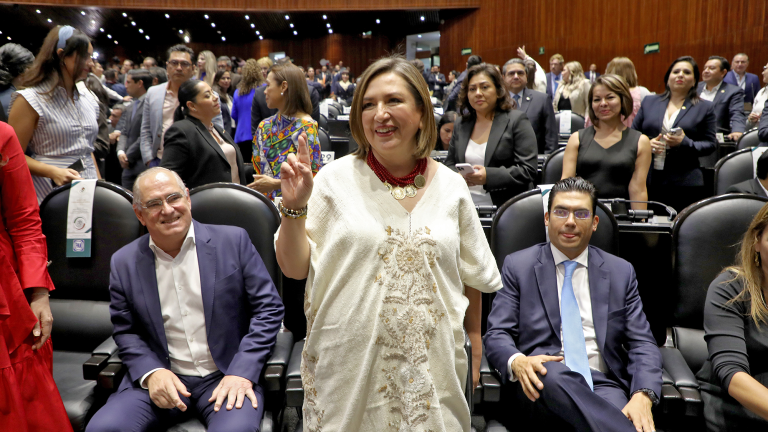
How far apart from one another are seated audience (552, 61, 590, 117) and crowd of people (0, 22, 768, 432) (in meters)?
3.32

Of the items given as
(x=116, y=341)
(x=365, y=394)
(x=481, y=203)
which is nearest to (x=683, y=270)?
(x=481, y=203)

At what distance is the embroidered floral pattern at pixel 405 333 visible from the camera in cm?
113

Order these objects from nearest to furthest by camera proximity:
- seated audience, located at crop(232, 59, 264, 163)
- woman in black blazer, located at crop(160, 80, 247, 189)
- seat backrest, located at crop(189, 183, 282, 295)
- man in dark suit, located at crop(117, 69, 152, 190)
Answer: seat backrest, located at crop(189, 183, 282, 295) < woman in black blazer, located at crop(160, 80, 247, 189) < man in dark suit, located at crop(117, 69, 152, 190) < seated audience, located at crop(232, 59, 264, 163)

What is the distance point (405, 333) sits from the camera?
114 centimetres

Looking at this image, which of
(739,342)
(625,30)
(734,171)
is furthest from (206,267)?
(625,30)

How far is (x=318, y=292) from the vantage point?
1154 mm

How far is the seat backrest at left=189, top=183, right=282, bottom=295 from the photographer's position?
2068 mm

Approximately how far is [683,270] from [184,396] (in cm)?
178

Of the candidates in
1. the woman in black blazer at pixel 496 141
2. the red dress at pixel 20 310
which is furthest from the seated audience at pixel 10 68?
the woman in black blazer at pixel 496 141

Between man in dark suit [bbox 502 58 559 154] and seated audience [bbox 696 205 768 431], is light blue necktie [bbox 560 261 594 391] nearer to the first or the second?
seated audience [bbox 696 205 768 431]

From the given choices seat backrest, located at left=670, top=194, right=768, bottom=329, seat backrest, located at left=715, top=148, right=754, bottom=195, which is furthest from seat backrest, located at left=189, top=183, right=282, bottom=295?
seat backrest, located at left=715, top=148, right=754, bottom=195

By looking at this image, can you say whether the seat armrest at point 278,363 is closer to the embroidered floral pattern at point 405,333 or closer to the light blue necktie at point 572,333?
the embroidered floral pattern at point 405,333

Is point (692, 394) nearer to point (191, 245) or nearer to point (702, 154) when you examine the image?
point (191, 245)

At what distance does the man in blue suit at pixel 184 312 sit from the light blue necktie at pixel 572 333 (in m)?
0.95
